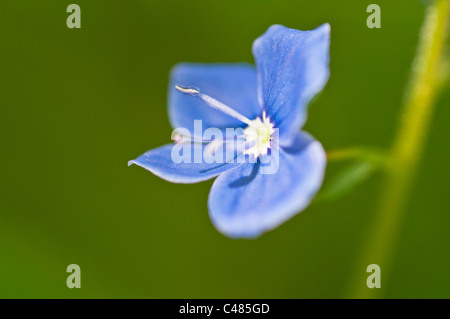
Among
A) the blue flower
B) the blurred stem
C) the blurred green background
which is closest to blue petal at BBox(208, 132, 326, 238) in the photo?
the blue flower

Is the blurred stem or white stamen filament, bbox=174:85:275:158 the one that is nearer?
white stamen filament, bbox=174:85:275:158

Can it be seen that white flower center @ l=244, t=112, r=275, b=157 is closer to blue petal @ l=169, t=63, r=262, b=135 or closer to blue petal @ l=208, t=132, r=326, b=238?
blue petal @ l=208, t=132, r=326, b=238

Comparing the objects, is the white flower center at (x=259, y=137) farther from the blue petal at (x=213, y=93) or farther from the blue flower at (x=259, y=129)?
the blue petal at (x=213, y=93)

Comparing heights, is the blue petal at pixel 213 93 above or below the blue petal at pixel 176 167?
above

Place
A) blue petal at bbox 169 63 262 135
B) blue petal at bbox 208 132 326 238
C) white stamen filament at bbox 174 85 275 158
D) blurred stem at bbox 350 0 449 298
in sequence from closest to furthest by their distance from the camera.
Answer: blue petal at bbox 208 132 326 238
white stamen filament at bbox 174 85 275 158
blurred stem at bbox 350 0 449 298
blue petal at bbox 169 63 262 135

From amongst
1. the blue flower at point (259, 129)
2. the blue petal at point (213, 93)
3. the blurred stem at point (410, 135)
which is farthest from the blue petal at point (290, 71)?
the blurred stem at point (410, 135)

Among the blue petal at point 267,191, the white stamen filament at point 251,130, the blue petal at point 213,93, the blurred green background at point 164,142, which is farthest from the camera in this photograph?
the blurred green background at point 164,142
